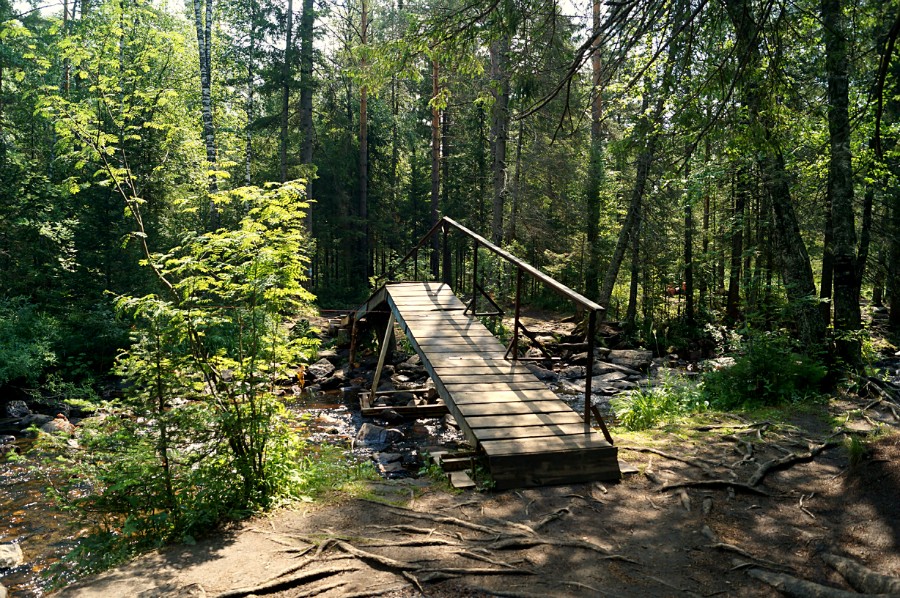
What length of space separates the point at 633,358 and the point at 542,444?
1073 cm

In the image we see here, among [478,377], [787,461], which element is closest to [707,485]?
[787,461]

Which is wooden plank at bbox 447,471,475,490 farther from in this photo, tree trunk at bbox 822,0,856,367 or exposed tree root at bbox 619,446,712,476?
tree trunk at bbox 822,0,856,367

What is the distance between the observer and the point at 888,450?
15.0ft

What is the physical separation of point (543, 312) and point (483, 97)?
58.7ft

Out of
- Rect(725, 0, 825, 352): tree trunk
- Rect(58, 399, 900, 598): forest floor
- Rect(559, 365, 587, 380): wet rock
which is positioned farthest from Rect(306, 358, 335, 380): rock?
Rect(725, 0, 825, 352): tree trunk

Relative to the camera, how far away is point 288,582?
11.1 feet

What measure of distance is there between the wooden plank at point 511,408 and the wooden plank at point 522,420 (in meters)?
0.08

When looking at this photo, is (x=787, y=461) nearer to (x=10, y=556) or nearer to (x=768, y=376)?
(x=768, y=376)

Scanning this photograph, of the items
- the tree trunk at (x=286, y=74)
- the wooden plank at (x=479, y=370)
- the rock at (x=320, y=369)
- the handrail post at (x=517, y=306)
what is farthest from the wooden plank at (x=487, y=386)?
the tree trunk at (x=286, y=74)

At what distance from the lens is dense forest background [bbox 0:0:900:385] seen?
5984 millimetres

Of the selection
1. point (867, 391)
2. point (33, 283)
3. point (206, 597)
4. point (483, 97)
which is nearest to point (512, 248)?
point (483, 97)

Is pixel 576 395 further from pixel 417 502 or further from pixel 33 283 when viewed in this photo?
pixel 33 283

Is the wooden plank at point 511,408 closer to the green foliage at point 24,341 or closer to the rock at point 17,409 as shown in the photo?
the rock at point 17,409

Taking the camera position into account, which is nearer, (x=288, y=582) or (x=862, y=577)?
(x=862, y=577)
